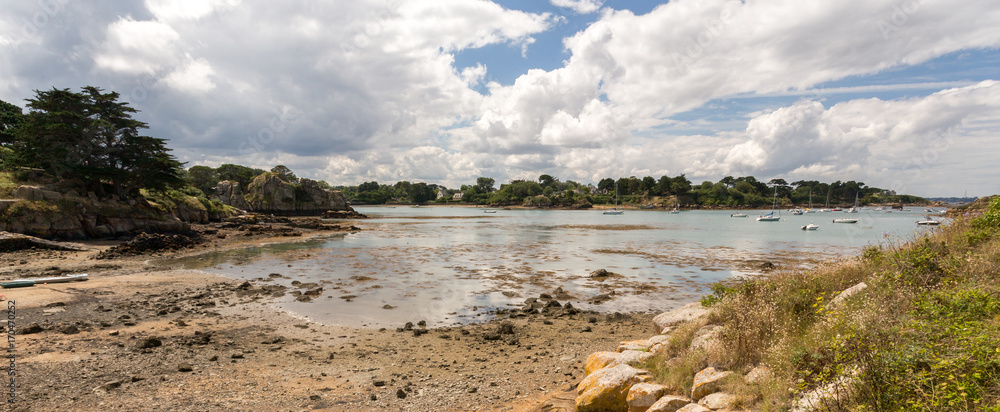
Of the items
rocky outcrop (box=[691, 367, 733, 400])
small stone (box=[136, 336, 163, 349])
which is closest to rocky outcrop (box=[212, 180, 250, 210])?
small stone (box=[136, 336, 163, 349])

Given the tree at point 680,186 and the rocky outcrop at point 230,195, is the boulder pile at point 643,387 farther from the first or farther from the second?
the tree at point 680,186

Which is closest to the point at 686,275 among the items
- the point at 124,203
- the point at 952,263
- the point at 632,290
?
the point at 632,290

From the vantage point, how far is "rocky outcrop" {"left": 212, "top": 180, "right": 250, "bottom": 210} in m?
94.1

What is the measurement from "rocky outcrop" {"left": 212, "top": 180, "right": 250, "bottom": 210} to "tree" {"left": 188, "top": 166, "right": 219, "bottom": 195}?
1064 centimetres

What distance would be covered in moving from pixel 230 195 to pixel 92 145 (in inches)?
2483

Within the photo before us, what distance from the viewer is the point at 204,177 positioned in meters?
110

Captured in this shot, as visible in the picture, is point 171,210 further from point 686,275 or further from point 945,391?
point 945,391

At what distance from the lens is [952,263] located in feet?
25.5

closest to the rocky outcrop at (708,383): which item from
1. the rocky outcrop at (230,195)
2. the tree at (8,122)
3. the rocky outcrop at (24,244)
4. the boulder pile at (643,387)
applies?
the boulder pile at (643,387)

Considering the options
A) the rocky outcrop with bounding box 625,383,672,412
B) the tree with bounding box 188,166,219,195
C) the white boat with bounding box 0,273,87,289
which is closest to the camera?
the rocky outcrop with bounding box 625,383,672,412

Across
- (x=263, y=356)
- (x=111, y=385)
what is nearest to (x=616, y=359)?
(x=263, y=356)

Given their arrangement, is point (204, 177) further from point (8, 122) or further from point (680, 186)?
point (680, 186)

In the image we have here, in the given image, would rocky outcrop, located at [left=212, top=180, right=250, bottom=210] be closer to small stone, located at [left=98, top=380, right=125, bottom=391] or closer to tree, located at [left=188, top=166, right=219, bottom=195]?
tree, located at [left=188, top=166, right=219, bottom=195]

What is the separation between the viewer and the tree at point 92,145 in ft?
116
